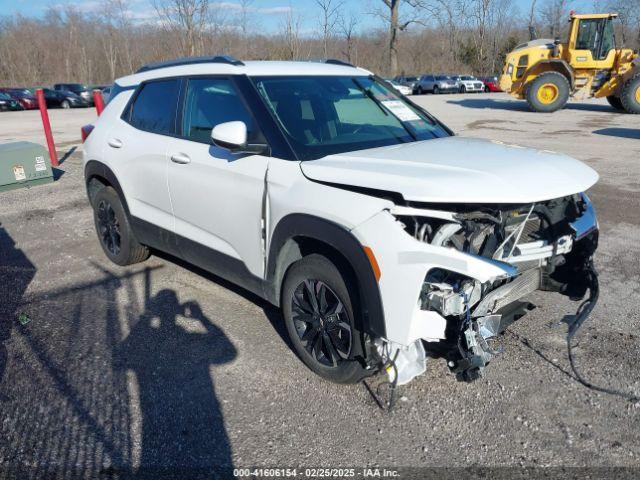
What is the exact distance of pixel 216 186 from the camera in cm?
358

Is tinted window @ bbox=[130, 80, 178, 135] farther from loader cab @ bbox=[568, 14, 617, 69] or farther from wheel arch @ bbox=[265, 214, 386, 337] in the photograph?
loader cab @ bbox=[568, 14, 617, 69]

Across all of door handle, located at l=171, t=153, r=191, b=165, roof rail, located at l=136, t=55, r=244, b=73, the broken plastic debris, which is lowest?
the broken plastic debris

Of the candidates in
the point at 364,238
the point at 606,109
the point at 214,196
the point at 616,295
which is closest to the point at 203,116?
the point at 214,196

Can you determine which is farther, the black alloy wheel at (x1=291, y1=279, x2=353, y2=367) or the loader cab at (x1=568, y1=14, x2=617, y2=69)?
the loader cab at (x1=568, y1=14, x2=617, y2=69)

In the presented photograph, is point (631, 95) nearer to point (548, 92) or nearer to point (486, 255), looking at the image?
point (548, 92)

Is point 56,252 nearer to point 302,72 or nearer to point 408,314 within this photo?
point 302,72

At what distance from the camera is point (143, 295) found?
4555 mm

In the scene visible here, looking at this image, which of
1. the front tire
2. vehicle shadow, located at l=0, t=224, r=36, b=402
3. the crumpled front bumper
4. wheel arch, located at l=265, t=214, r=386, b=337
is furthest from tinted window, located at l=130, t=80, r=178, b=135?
the crumpled front bumper

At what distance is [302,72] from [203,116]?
0.80 metres

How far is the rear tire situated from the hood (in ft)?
8.35

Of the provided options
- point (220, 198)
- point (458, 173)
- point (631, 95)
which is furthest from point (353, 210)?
point (631, 95)

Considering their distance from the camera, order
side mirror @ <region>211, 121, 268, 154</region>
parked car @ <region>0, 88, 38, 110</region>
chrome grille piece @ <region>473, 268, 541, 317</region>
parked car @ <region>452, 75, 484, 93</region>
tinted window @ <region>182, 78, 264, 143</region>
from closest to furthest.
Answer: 1. chrome grille piece @ <region>473, 268, 541, 317</region>
2. side mirror @ <region>211, 121, 268, 154</region>
3. tinted window @ <region>182, 78, 264, 143</region>
4. parked car @ <region>0, 88, 38, 110</region>
5. parked car @ <region>452, 75, 484, 93</region>

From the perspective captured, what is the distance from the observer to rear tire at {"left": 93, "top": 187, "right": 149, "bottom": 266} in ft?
16.0

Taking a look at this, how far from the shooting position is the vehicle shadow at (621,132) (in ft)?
45.0
